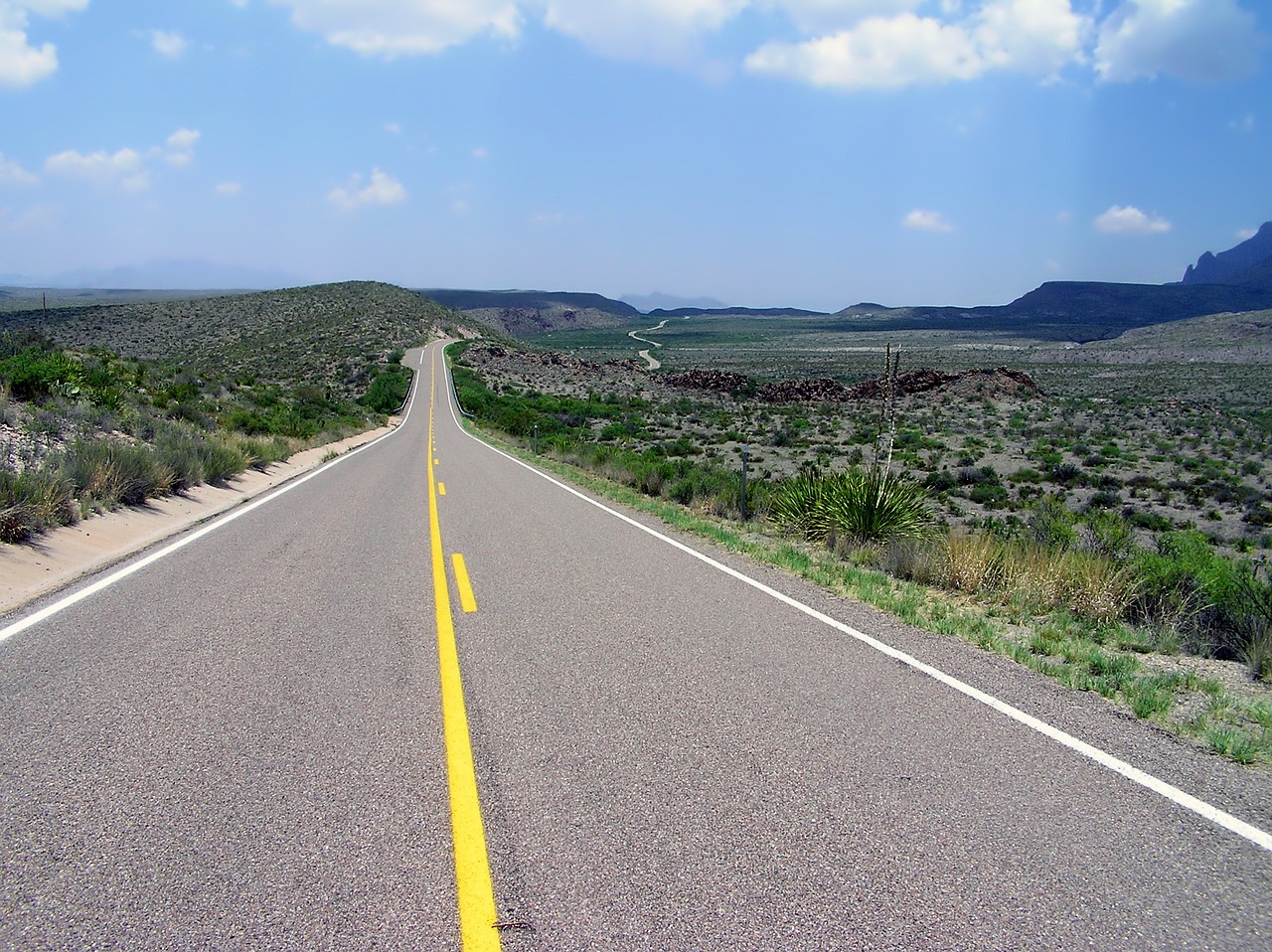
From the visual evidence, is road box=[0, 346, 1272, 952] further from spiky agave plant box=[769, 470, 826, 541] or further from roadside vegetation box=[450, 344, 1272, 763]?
spiky agave plant box=[769, 470, 826, 541]

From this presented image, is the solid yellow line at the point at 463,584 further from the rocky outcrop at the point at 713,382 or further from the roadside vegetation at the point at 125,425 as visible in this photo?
the rocky outcrop at the point at 713,382

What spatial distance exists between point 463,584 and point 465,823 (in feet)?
16.1

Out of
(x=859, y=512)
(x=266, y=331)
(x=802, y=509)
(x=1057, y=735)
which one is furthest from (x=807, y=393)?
(x=266, y=331)

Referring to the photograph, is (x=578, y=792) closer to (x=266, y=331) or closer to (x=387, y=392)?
(x=387, y=392)

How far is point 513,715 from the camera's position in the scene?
481 centimetres

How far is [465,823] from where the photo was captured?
11.7 ft

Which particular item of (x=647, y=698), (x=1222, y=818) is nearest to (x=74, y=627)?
(x=647, y=698)

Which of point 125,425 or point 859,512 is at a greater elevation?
point 125,425

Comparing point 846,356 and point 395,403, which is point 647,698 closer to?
point 395,403

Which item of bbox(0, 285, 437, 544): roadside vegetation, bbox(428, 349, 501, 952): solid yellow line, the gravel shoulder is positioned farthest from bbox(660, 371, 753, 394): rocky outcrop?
bbox(428, 349, 501, 952): solid yellow line

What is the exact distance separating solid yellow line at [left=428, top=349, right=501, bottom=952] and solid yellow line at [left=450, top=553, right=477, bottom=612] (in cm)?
95

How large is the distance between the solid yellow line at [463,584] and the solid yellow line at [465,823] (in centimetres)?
95

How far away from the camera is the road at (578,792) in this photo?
2955 mm

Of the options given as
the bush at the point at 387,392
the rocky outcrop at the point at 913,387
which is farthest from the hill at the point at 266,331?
the rocky outcrop at the point at 913,387
